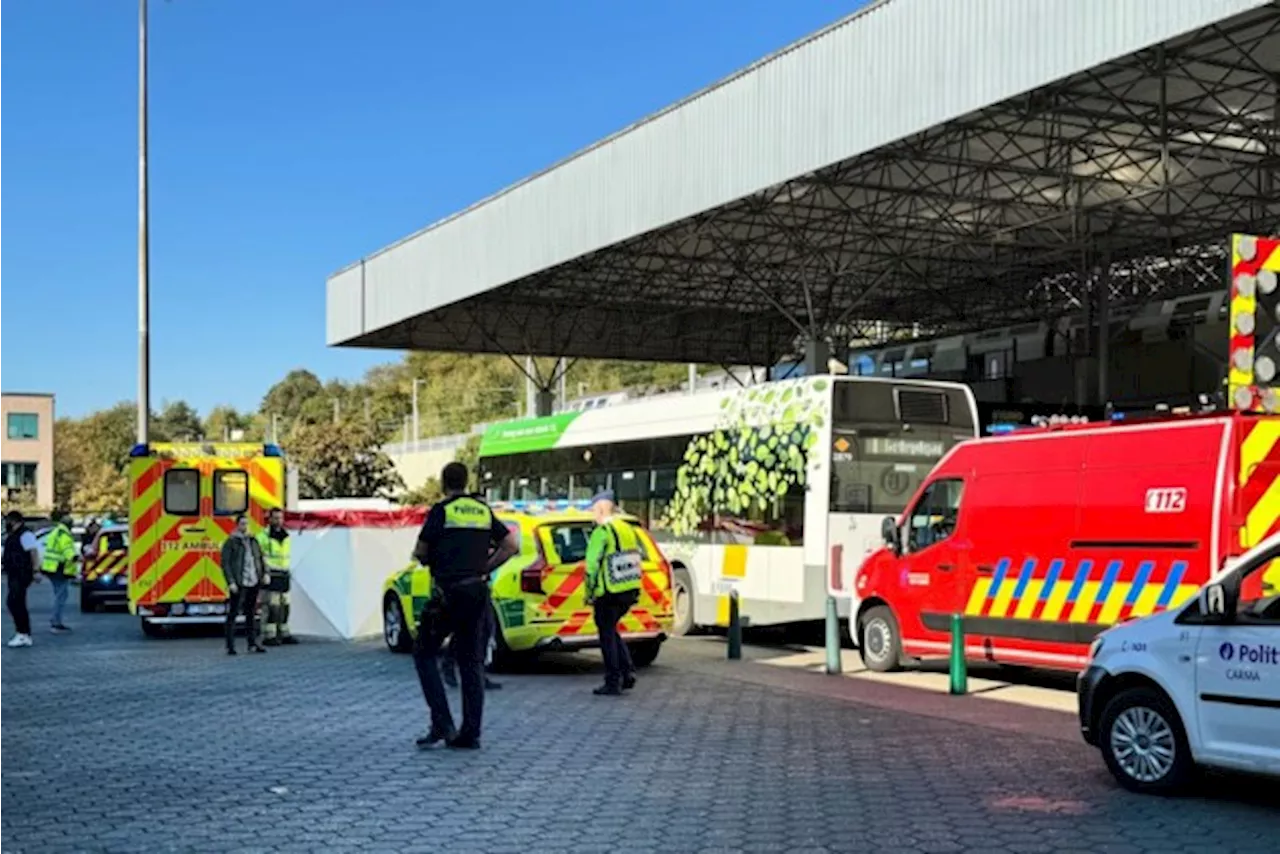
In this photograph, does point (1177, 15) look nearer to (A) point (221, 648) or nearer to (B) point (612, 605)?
(B) point (612, 605)

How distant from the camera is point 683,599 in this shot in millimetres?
18188

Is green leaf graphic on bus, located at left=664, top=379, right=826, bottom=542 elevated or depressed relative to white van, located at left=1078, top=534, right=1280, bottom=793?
elevated

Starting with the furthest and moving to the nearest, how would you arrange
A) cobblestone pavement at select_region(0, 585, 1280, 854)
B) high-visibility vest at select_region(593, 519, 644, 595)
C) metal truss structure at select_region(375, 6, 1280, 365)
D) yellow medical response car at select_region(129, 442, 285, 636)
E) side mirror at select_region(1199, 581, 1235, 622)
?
metal truss structure at select_region(375, 6, 1280, 365) < yellow medical response car at select_region(129, 442, 285, 636) < high-visibility vest at select_region(593, 519, 644, 595) < side mirror at select_region(1199, 581, 1235, 622) < cobblestone pavement at select_region(0, 585, 1280, 854)

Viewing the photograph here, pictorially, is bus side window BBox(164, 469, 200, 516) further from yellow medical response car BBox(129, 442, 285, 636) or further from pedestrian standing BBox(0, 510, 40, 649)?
pedestrian standing BBox(0, 510, 40, 649)

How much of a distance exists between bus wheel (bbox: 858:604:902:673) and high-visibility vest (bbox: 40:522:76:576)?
12.5m

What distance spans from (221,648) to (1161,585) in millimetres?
11490

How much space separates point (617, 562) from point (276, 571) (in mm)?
6800

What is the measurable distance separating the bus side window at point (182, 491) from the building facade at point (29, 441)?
7896 cm

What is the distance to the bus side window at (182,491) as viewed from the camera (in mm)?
18859

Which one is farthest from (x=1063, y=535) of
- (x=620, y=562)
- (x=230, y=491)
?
(x=230, y=491)

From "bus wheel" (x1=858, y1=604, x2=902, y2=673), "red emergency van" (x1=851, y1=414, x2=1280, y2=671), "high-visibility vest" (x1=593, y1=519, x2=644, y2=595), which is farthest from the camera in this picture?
"bus wheel" (x1=858, y1=604, x2=902, y2=673)

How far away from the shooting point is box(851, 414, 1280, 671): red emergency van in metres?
10.4

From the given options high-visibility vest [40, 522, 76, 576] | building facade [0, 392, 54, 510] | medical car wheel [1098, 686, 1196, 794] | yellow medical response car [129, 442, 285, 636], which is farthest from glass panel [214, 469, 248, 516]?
building facade [0, 392, 54, 510]

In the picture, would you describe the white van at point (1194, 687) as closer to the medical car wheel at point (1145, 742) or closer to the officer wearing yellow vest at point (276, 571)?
the medical car wheel at point (1145, 742)
